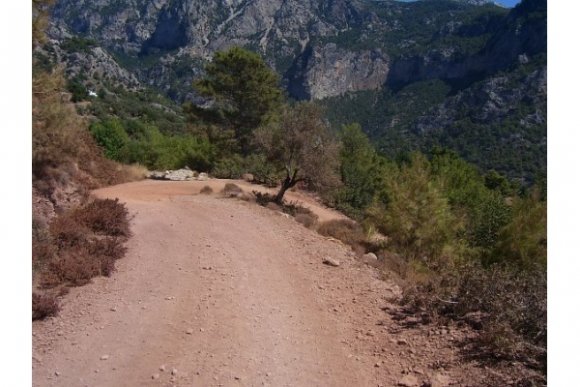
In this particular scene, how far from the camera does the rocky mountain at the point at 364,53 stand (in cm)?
10244

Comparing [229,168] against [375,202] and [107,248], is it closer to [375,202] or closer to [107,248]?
[375,202]

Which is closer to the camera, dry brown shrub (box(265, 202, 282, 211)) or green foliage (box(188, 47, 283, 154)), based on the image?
dry brown shrub (box(265, 202, 282, 211))

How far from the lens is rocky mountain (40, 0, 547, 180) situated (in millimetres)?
102438

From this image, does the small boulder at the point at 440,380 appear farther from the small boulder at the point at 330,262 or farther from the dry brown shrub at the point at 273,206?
the dry brown shrub at the point at 273,206

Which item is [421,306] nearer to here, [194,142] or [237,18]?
[194,142]

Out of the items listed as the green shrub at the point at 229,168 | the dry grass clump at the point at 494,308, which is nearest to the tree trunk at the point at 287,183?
the dry grass clump at the point at 494,308

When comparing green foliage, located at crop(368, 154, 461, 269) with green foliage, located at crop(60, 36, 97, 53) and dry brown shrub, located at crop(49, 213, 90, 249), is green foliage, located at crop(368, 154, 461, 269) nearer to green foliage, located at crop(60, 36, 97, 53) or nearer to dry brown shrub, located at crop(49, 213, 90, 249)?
dry brown shrub, located at crop(49, 213, 90, 249)

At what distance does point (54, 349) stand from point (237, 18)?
199 metres

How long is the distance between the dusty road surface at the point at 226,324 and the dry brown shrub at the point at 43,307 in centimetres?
11

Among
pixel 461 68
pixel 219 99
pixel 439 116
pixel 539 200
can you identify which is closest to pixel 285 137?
pixel 539 200

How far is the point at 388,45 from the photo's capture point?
568ft

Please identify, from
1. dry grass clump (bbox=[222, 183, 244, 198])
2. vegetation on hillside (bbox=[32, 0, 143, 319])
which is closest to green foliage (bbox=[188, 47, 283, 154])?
dry grass clump (bbox=[222, 183, 244, 198])

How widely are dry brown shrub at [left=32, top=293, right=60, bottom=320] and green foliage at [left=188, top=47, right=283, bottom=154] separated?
21642 millimetres

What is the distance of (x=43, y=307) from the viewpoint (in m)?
6.04
